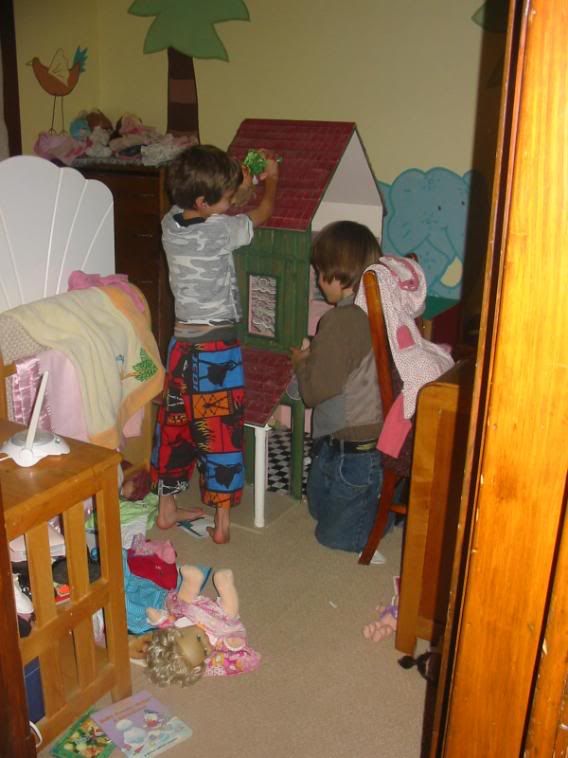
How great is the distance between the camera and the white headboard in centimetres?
191

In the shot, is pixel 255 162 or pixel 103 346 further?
pixel 255 162

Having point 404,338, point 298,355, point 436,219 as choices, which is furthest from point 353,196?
point 404,338

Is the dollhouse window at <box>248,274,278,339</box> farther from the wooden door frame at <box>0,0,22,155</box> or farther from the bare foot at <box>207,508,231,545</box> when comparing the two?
the wooden door frame at <box>0,0,22,155</box>

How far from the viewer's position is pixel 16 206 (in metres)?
1.92

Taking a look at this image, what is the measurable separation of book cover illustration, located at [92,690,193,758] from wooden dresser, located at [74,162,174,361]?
2030 millimetres

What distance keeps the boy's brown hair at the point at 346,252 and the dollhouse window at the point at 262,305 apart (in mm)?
333

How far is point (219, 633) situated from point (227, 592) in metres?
0.11

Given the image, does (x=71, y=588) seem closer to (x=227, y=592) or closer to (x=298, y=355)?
(x=227, y=592)

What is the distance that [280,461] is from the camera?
3.17 metres

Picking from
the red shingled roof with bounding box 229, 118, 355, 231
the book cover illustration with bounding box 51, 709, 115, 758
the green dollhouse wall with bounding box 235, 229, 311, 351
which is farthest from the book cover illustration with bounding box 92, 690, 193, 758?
the red shingled roof with bounding box 229, 118, 355, 231

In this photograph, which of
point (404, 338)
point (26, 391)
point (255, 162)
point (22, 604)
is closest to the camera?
point (22, 604)

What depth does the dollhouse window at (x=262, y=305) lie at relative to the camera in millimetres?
2639

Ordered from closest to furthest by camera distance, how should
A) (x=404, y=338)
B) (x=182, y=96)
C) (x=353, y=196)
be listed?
(x=404, y=338), (x=353, y=196), (x=182, y=96)

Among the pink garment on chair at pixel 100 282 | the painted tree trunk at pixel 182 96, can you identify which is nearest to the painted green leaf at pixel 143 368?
the pink garment on chair at pixel 100 282
